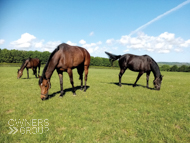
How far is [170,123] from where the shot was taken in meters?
4.15

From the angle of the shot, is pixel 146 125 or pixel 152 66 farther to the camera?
pixel 152 66

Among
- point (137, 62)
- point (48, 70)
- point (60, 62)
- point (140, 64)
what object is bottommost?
point (48, 70)

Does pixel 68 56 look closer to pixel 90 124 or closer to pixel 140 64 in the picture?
pixel 90 124

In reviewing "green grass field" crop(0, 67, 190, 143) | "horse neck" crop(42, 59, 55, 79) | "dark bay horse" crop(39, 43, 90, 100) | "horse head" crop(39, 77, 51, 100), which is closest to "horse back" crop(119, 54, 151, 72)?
"dark bay horse" crop(39, 43, 90, 100)

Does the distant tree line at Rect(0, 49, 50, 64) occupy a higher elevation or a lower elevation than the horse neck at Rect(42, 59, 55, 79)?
higher

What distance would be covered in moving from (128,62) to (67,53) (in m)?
6.03

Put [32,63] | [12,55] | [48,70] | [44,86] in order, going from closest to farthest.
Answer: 1. [44,86]
2. [48,70]
3. [32,63]
4. [12,55]

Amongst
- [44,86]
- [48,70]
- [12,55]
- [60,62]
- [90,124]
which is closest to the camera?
[90,124]

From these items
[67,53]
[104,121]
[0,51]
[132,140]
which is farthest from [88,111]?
[0,51]

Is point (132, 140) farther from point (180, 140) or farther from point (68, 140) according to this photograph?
point (68, 140)

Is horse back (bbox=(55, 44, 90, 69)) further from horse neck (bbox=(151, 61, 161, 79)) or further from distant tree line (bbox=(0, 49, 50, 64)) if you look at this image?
distant tree line (bbox=(0, 49, 50, 64))

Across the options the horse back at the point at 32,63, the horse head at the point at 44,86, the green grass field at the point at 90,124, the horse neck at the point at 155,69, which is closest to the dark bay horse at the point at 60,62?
the horse head at the point at 44,86

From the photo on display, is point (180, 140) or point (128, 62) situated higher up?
point (128, 62)

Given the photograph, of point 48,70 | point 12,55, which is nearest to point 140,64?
point 48,70
